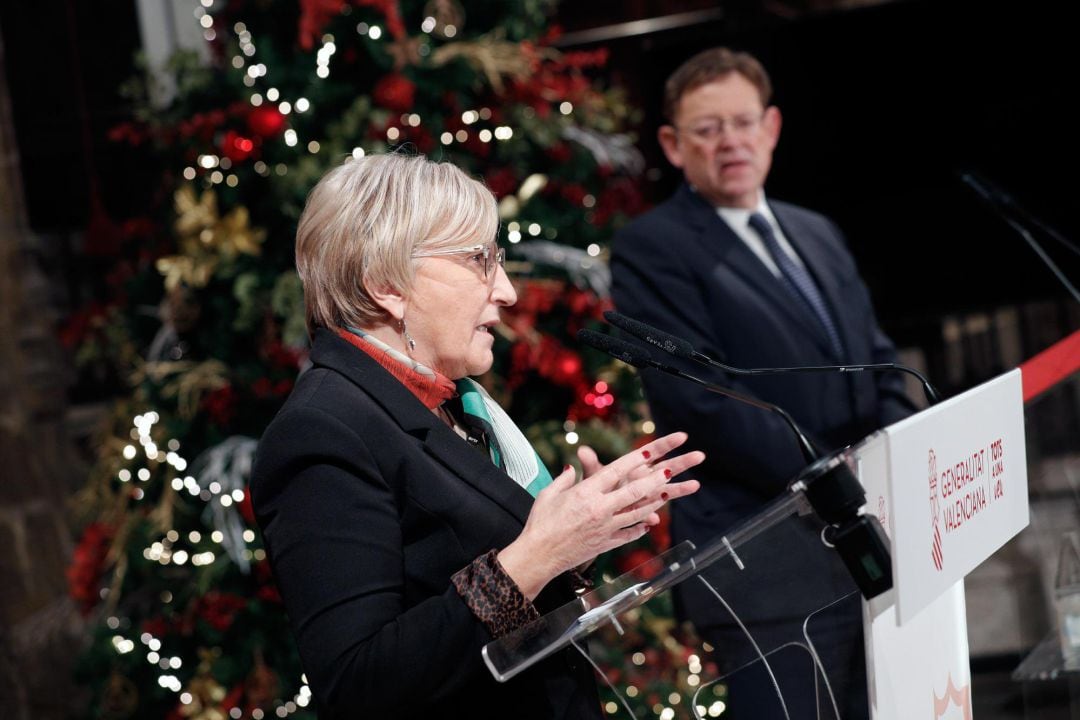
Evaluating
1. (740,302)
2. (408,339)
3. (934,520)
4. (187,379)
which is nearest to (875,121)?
(740,302)

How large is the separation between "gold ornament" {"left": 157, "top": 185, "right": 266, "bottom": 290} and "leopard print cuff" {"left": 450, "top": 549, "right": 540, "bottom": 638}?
1794 millimetres

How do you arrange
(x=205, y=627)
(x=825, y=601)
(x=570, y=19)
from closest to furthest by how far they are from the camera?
1. (x=825, y=601)
2. (x=205, y=627)
3. (x=570, y=19)

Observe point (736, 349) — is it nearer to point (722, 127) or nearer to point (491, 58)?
point (722, 127)

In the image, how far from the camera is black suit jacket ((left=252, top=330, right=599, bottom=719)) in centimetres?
132

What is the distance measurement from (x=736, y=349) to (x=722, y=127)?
0.45 meters

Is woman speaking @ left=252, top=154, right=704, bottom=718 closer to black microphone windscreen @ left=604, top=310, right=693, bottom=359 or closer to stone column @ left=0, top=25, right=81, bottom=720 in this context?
black microphone windscreen @ left=604, top=310, right=693, bottom=359

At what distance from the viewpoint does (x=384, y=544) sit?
137 centimetres

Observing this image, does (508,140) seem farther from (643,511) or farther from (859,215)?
(643,511)

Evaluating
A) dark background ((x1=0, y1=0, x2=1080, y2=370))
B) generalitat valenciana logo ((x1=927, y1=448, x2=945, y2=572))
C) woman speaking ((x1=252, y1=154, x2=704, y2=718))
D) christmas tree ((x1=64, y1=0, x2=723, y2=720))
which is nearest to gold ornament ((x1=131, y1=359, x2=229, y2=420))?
christmas tree ((x1=64, y1=0, x2=723, y2=720))

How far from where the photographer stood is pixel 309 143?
3.01 meters

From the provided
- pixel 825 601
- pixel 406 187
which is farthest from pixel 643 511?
pixel 406 187

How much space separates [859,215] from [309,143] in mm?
2095

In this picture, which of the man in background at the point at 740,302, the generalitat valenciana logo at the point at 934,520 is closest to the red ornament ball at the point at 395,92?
the man in background at the point at 740,302

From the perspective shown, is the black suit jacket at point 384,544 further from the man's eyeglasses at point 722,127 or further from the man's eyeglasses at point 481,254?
the man's eyeglasses at point 722,127
